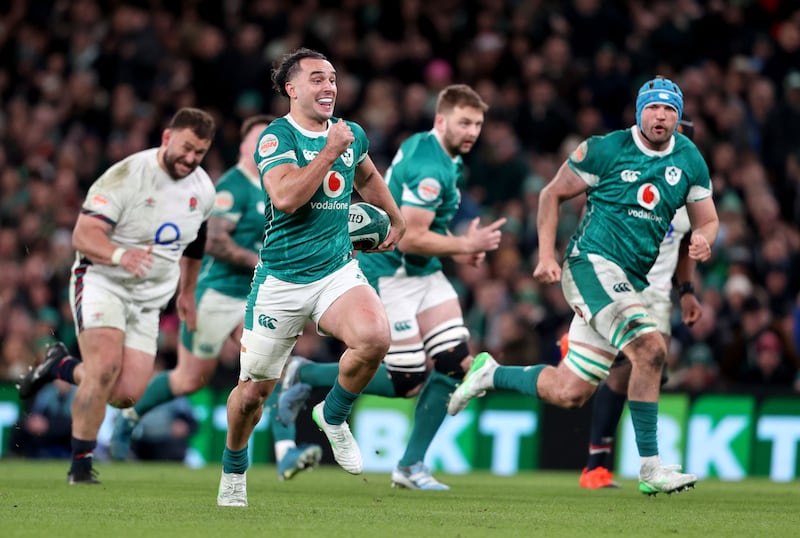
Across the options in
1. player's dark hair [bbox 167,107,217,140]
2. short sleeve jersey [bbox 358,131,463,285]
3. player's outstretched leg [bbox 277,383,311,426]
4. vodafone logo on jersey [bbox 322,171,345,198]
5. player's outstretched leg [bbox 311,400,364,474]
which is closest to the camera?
vodafone logo on jersey [bbox 322,171,345,198]

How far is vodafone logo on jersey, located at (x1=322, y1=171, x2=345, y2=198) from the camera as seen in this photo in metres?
8.08

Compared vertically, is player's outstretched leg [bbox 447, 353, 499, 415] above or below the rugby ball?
below

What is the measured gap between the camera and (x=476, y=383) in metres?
9.77

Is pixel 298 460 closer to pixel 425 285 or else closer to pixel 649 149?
pixel 425 285

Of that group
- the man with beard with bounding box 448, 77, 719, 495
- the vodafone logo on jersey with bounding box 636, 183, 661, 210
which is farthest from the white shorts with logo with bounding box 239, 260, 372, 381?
the vodafone logo on jersey with bounding box 636, 183, 661, 210

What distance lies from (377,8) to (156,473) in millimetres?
9453

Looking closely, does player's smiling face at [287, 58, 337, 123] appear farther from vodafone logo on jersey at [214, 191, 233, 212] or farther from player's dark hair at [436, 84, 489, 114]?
vodafone logo on jersey at [214, 191, 233, 212]

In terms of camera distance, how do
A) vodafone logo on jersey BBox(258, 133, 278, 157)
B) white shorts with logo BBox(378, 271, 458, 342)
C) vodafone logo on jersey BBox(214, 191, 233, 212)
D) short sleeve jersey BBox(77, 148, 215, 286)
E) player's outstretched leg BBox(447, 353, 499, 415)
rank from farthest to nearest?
vodafone logo on jersey BBox(214, 191, 233, 212)
white shorts with logo BBox(378, 271, 458, 342)
short sleeve jersey BBox(77, 148, 215, 286)
player's outstretched leg BBox(447, 353, 499, 415)
vodafone logo on jersey BBox(258, 133, 278, 157)

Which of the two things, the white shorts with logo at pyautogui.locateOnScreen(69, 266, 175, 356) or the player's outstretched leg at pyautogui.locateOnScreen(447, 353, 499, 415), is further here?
the white shorts with logo at pyautogui.locateOnScreen(69, 266, 175, 356)

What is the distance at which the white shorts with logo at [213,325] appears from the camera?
11.5m

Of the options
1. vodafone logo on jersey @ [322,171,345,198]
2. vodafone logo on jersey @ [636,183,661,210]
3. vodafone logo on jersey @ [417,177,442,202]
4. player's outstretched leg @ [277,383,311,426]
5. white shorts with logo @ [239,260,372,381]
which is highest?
vodafone logo on jersey @ [417,177,442,202]

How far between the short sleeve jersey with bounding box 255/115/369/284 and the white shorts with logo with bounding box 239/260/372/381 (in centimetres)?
6

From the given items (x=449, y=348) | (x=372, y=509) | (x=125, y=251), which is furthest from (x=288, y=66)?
(x=449, y=348)

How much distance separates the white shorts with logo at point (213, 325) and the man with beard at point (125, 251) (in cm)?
90
